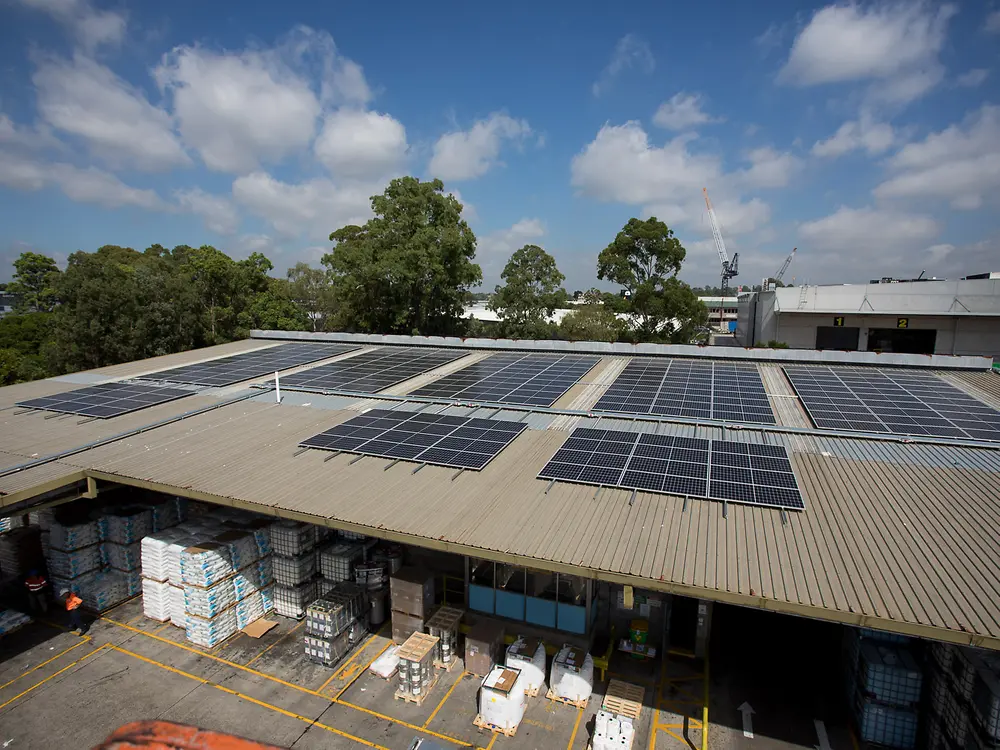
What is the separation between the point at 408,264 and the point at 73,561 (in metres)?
33.1

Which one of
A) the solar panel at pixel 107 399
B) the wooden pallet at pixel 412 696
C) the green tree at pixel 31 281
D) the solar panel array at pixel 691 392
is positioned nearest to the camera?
the wooden pallet at pixel 412 696

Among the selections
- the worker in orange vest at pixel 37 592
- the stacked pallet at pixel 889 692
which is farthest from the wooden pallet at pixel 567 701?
the worker in orange vest at pixel 37 592

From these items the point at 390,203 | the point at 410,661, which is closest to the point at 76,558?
the point at 410,661

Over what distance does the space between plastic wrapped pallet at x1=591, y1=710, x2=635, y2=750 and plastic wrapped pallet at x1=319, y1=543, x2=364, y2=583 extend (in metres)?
7.99

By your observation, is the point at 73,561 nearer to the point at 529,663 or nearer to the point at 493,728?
the point at 493,728

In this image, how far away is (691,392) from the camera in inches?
748

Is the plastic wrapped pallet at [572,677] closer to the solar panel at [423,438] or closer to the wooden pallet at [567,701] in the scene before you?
the wooden pallet at [567,701]

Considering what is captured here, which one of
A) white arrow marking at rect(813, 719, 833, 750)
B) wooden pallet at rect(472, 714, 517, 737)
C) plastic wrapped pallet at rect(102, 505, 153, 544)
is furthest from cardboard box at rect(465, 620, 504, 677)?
plastic wrapped pallet at rect(102, 505, 153, 544)

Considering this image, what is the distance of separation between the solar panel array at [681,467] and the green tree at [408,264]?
32864 millimetres

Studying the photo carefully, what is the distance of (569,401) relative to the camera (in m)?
18.8

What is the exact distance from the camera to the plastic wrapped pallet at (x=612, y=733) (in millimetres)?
10594

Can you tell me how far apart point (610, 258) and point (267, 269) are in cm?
3607

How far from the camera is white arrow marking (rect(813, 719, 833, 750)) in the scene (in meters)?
11.1

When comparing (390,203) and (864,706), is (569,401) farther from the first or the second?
(390,203)
